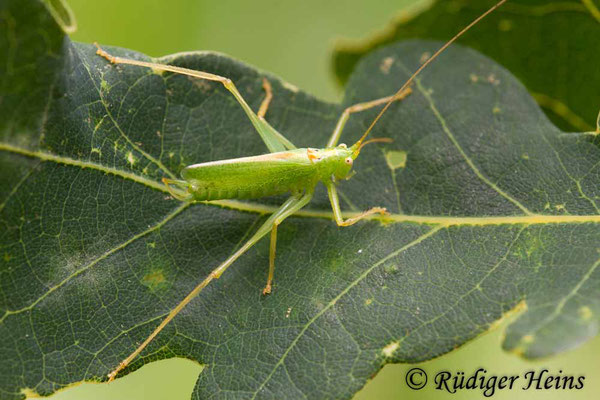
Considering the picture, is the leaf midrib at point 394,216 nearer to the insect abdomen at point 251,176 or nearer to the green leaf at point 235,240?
the green leaf at point 235,240

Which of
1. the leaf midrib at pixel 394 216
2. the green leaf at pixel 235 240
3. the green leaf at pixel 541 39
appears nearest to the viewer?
the green leaf at pixel 235 240

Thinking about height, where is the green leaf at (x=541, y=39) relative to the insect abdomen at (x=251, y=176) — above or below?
above

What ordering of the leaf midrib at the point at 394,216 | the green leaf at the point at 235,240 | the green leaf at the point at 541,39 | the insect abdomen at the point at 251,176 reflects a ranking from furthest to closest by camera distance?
the green leaf at the point at 541,39
the insect abdomen at the point at 251,176
the leaf midrib at the point at 394,216
the green leaf at the point at 235,240

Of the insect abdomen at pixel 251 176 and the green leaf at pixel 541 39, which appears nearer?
the insect abdomen at pixel 251 176

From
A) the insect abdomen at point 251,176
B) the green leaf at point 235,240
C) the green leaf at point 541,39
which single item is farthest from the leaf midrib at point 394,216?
the green leaf at point 541,39

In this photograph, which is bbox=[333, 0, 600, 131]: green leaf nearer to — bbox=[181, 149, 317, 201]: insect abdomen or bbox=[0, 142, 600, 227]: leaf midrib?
bbox=[0, 142, 600, 227]: leaf midrib

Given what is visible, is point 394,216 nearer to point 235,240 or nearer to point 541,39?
point 235,240

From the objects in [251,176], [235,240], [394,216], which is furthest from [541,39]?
[235,240]
